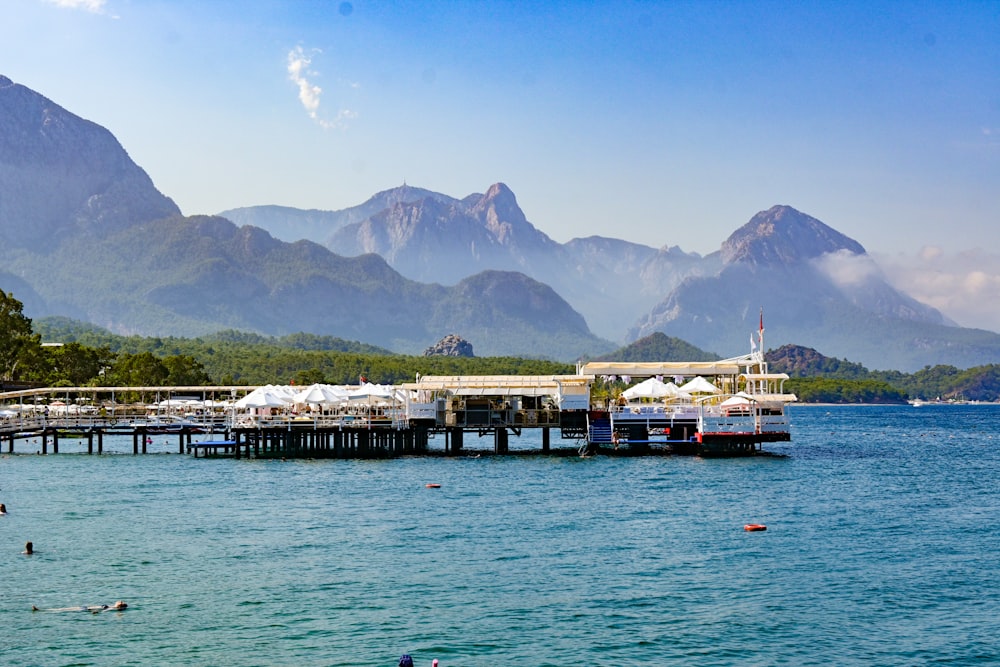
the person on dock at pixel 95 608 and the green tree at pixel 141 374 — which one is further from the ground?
the green tree at pixel 141 374

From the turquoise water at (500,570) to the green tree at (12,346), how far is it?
71.2 meters

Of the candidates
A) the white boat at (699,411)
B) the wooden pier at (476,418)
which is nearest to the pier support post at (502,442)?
the wooden pier at (476,418)

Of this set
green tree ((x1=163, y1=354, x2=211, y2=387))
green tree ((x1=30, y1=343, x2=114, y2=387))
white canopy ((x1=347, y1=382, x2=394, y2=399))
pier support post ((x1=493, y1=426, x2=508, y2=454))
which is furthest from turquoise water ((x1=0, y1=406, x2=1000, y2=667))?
green tree ((x1=163, y1=354, x2=211, y2=387))

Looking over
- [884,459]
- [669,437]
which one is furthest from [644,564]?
[884,459]

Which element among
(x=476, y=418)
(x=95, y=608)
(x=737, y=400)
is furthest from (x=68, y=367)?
(x=95, y=608)

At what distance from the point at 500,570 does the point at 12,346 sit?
11635 centimetres

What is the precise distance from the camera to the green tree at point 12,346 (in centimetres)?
14475

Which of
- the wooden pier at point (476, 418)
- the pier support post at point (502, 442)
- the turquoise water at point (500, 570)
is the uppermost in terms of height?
the wooden pier at point (476, 418)

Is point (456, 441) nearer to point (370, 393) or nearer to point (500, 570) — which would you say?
point (370, 393)

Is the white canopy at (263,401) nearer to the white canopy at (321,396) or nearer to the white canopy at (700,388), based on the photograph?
the white canopy at (321,396)

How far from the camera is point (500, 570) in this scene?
44750 millimetres

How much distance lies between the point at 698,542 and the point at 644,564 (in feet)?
20.3

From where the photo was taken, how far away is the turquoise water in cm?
3422

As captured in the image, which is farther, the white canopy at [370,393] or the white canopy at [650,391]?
the white canopy at [370,393]
